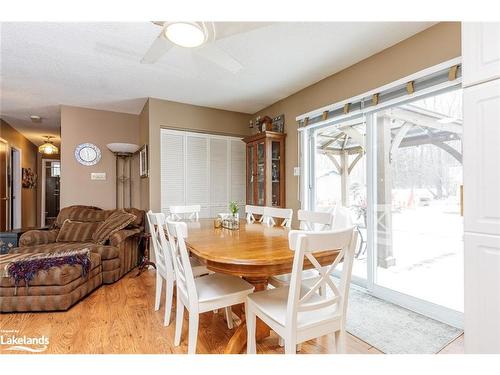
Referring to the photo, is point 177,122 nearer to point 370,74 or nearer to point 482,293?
point 370,74

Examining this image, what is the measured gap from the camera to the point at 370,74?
263 centimetres

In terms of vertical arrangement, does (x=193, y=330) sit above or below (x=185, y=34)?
below

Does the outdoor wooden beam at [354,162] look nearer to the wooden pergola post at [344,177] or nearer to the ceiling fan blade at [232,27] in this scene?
the wooden pergola post at [344,177]

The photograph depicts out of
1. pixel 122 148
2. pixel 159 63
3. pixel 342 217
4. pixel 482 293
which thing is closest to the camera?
pixel 482 293

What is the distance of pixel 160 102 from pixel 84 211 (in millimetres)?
1991

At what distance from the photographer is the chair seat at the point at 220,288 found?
1.61 meters

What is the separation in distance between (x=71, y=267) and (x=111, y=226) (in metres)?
0.90

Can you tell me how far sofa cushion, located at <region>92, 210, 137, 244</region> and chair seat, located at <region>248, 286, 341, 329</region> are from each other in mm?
2362

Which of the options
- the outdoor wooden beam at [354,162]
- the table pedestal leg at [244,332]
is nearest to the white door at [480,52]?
the table pedestal leg at [244,332]

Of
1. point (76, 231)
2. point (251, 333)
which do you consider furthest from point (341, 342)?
point (76, 231)

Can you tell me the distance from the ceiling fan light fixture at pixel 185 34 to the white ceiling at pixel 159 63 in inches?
5.6

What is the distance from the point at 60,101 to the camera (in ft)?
12.7

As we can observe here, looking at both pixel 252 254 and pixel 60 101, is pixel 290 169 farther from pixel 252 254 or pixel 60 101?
pixel 60 101
